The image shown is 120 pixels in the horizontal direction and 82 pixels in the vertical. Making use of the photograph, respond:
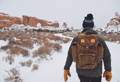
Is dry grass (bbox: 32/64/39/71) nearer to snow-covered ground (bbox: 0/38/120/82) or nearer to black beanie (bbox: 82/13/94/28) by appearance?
snow-covered ground (bbox: 0/38/120/82)

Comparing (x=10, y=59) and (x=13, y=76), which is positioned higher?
(x=10, y=59)

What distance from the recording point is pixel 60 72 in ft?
35.7

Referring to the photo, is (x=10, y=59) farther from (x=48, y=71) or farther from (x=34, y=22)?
(x=34, y=22)

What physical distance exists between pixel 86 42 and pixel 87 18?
59cm

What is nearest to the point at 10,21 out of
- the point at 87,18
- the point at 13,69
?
the point at 13,69

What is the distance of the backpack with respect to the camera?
5160 mm

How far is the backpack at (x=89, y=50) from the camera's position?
203 inches

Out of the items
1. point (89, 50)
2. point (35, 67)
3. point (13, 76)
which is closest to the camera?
point (89, 50)

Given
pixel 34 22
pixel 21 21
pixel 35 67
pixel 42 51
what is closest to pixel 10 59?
pixel 35 67

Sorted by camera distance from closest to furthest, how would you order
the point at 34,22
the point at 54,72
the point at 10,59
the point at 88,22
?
the point at 88,22 < the point at 54,72 < the point at 10,59 < the point at 34,22

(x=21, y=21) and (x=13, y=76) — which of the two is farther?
(x=21, y=21)

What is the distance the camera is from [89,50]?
518 cm

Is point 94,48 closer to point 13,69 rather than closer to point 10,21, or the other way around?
point 13,69

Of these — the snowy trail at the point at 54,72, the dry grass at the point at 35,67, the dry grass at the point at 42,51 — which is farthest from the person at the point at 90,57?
the dry grass at the point at 42,51
